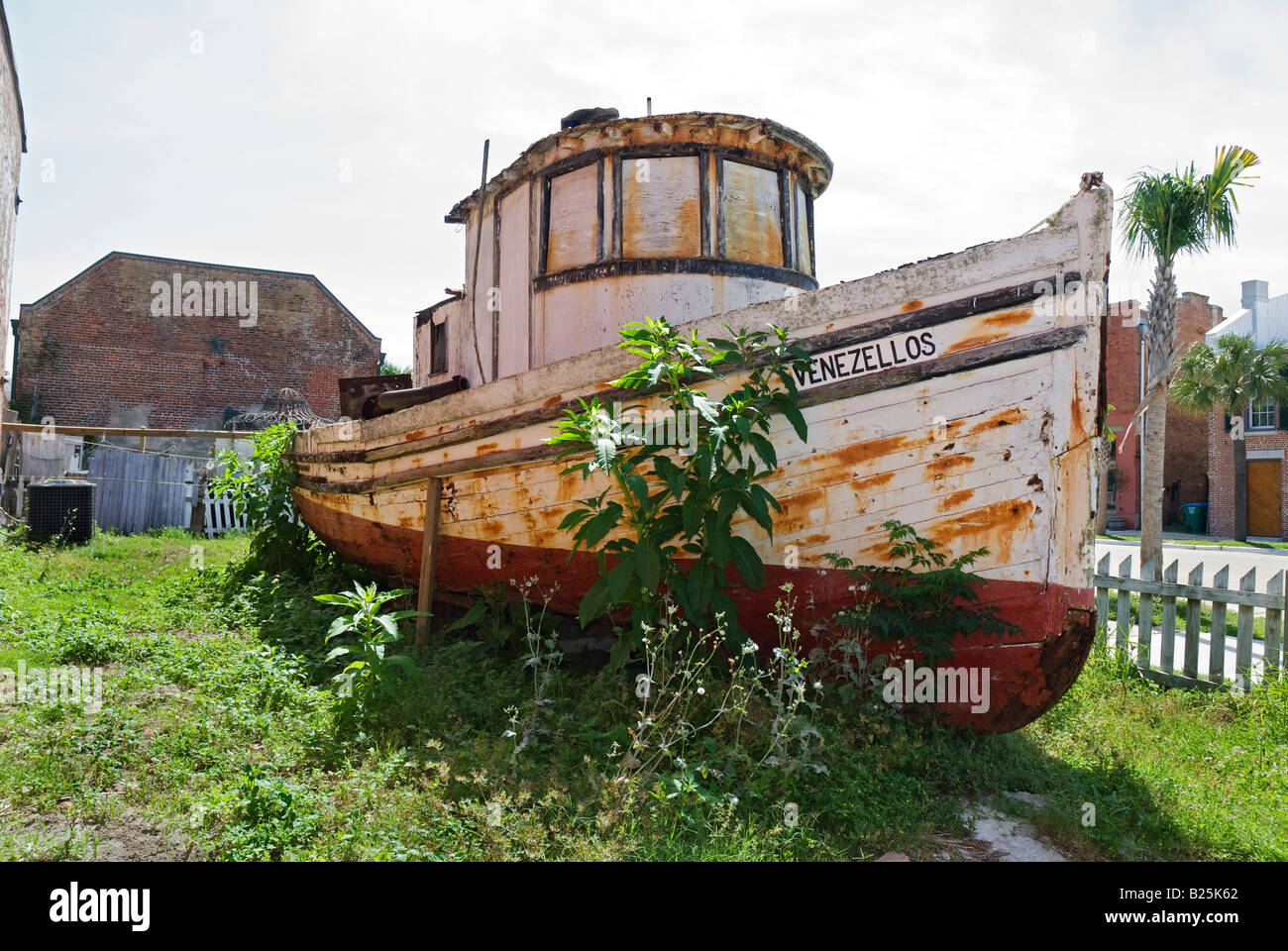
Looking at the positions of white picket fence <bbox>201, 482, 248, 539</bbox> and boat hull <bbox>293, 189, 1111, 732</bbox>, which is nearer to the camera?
boat hull <bbox>293, 189, 1111, 732</bbox>

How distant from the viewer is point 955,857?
11.6 feet

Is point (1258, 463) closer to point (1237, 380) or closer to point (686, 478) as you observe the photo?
point (1237, 380)

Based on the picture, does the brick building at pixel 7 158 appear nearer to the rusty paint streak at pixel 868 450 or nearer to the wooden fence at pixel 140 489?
the wooden fence at pixel 140 489

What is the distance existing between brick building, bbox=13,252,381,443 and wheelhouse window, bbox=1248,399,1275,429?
2876cm

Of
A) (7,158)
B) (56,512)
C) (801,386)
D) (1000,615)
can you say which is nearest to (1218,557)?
(1000,615)

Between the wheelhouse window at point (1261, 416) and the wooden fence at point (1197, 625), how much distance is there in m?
24.3

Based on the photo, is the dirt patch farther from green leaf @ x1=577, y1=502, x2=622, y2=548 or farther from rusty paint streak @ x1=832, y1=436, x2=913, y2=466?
rusty paint streak @ x1=832, y1=436, x2=913, y2=466

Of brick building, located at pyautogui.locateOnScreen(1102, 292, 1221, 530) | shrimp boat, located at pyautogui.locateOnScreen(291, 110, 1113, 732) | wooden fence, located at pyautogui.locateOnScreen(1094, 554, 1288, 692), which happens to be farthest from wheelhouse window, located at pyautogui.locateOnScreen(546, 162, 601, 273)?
brick building, located at pyautogui.locateOnScreen(1102, 292, 1221, 530)

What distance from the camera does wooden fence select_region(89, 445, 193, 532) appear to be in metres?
14.3

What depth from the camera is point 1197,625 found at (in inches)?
254

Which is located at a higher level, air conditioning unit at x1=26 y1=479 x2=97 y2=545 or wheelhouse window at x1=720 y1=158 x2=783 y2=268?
wheelhouse window at x1=720 y1=158 x2=783 y2=268

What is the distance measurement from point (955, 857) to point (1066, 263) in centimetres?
300

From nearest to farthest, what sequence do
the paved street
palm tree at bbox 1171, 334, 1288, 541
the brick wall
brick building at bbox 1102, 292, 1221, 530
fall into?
the paved street
palm tree at bbox 1171, 334, 1288, 541
the brick wall
brick building at bbox 1102, 292, 1221, 530
